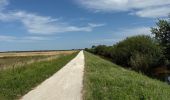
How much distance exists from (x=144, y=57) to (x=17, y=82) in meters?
38.4

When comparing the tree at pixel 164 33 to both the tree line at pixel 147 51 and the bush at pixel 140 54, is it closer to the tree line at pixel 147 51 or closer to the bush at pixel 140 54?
the tree line at pixel 147 51

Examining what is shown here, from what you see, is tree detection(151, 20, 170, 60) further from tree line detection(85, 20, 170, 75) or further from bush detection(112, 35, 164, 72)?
bush detection(112, 35, 164, 72)

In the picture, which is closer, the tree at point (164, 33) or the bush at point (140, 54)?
the tree at point (164, 33)

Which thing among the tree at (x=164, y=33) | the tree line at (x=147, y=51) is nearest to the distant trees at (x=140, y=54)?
the tree line at (x=147, y=51)

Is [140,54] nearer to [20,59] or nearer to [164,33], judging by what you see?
[164,33]

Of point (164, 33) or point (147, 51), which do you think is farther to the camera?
point (147, 51)

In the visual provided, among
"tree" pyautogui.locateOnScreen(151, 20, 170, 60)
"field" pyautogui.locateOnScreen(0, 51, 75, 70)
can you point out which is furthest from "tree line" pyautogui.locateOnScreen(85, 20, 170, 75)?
"field" pyautogui.locateOnScreen(0, 51, 75, 70)

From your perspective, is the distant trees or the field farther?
the distant trees

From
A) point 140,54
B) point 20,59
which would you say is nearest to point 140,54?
point 140,54

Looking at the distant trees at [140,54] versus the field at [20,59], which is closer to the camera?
the field at [20,59]

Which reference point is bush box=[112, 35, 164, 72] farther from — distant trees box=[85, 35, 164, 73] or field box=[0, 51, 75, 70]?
field box=[0, 51, 75, 70]

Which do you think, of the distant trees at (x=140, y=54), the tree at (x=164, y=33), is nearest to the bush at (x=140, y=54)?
the distant trees at (x=140, y=54)

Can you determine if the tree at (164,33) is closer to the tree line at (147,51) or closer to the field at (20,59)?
the tree line at (147,51)

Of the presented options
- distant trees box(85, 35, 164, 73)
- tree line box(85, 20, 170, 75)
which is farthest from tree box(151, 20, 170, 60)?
distant trees box(85, 35, 164, 73)
